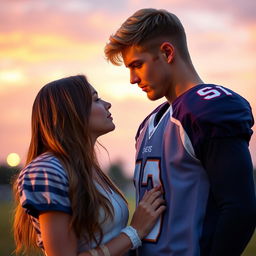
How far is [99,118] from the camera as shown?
11.7 ft

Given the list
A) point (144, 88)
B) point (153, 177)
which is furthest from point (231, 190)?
point (144, 88)

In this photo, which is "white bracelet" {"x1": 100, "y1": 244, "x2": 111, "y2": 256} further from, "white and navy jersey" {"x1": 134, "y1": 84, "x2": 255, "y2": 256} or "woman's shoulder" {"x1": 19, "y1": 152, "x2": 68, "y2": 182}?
"woman's shoulder" {"x1": 19, "y1": 152, "x2": 68, "y2": 182}

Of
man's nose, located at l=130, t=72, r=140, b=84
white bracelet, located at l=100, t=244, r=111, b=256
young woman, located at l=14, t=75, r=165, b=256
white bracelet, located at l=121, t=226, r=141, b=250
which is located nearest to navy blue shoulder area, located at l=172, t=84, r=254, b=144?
man's nose, located at l=130, t=72, r=140, b=84

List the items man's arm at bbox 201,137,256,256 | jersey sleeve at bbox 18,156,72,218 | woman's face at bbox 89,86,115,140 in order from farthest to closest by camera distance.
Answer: woman's face at bbox 89,86,115,140 < jersey sleeve at bbox 18,156,72,218 < man's arm at bbox 201,137,256,256

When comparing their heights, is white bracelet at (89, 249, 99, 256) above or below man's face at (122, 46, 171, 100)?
below

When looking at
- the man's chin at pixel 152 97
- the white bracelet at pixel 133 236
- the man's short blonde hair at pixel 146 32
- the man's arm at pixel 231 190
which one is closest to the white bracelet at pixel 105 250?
the white bracelet at pixel 133 236

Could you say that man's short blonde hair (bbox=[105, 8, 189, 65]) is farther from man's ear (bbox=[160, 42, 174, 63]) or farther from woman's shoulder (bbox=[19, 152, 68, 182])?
woman's shoulder (bbox=[19, 152, 68, 182])

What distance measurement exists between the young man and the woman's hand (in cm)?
4

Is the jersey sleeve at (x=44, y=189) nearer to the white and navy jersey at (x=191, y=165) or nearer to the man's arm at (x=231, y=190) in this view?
the white and navy jersey at (x=191, y=165)

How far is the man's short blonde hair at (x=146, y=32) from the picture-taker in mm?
3449

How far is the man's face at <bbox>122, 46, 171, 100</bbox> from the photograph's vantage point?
11.2 feet

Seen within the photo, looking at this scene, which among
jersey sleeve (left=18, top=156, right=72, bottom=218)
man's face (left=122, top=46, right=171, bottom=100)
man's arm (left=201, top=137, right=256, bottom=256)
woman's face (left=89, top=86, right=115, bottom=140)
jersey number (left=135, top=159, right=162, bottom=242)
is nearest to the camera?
man's arm (left=201, top=137, right=256, bottom=256)

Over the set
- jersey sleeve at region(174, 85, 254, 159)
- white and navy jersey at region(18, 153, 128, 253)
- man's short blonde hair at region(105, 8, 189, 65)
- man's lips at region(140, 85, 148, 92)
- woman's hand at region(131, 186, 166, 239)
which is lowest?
woman's hand at region(131, 186, 166, 239)

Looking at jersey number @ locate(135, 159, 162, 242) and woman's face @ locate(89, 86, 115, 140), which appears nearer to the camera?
jersey number @ locate(135, 159, 162, 242)
